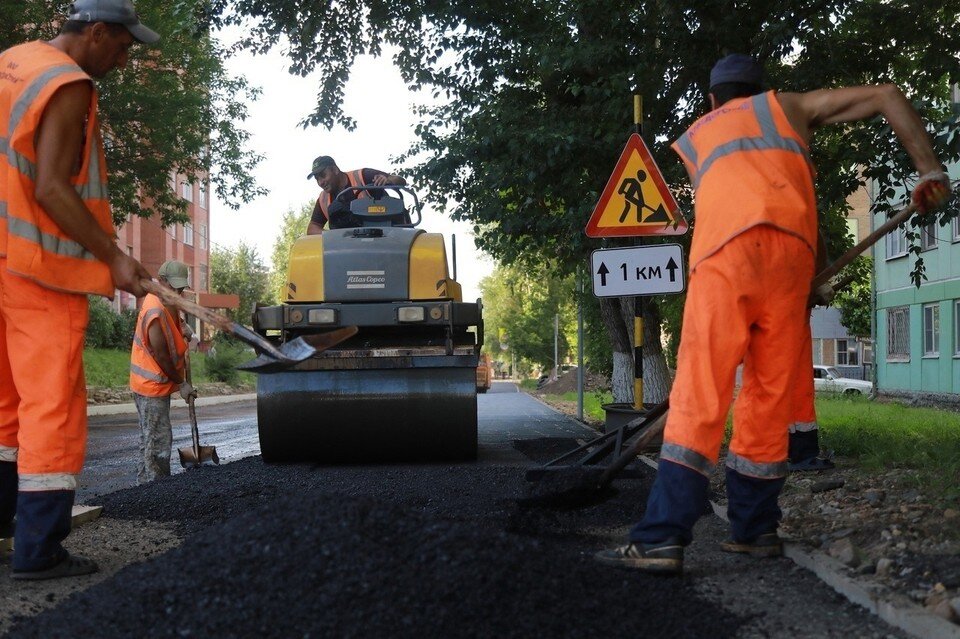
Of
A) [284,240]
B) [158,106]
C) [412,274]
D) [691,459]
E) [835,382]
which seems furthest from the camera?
[284,240]

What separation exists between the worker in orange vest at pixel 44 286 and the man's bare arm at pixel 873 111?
286 cm

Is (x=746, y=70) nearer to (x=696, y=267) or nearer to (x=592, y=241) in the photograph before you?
(x=696, y=267)

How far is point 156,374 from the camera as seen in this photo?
7.17m

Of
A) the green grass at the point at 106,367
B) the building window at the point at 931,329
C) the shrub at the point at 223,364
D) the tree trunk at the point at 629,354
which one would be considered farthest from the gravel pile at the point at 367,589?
the shrub at the point at 223,364

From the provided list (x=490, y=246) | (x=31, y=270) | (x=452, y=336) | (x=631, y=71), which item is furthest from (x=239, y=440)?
(x=31, y=270)

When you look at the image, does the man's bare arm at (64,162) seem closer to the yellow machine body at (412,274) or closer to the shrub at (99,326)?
the yellow machine body at (412,274)

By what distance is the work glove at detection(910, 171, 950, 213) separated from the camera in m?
3.94

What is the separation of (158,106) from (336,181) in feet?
34.2

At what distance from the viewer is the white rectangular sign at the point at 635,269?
26.4ft

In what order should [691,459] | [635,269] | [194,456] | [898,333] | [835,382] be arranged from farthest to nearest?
1. [835,382]
2. [898,333]
3. [194,456]
4. [635,269]
5. [691,459]

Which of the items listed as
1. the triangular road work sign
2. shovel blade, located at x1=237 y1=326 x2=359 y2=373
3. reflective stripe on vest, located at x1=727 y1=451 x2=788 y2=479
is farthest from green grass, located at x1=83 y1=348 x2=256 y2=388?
reflective stripe on vest, located at x1=727 y1=451 x2=788 y2=479

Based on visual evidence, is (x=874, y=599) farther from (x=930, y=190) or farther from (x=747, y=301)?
(x=930, y=190)

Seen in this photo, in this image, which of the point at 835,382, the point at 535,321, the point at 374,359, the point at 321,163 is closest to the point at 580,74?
the point at 321,163

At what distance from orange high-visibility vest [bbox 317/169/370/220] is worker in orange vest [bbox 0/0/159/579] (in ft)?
16.1
